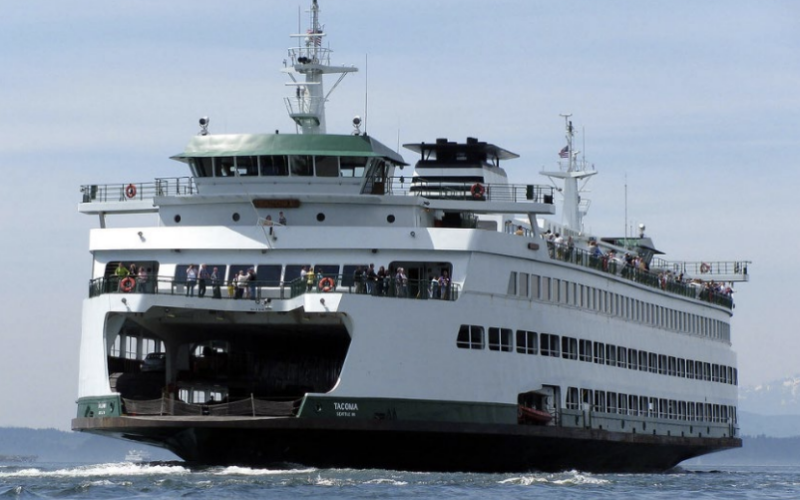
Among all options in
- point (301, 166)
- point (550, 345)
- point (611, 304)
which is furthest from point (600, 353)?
point (301, 166)

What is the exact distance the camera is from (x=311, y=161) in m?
40.2

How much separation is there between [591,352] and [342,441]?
34.4 ft

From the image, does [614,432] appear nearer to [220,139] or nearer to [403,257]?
[403,257]

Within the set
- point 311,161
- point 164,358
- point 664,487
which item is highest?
point 311,161

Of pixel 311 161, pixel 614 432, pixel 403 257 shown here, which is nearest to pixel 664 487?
pixel 614 432

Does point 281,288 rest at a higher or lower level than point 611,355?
higher

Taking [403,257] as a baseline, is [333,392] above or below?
below

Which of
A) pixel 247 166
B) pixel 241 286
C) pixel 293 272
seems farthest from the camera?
pixel 247 166

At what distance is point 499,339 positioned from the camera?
39.8 m

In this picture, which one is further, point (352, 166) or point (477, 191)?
point (477, 191)

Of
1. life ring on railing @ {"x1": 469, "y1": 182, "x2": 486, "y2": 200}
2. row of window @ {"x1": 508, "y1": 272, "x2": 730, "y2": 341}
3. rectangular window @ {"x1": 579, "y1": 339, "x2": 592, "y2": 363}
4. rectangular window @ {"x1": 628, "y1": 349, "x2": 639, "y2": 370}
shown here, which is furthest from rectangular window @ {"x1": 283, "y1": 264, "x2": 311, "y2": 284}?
rectangular window @ {"x1": 628, "y1": 349, "x2": 639, "y2": 370}

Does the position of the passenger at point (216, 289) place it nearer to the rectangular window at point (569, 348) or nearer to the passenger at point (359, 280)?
the passenger at point (359, 280)

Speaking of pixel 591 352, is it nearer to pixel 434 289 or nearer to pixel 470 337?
pixel 470 337

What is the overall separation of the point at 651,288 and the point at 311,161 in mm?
14690
